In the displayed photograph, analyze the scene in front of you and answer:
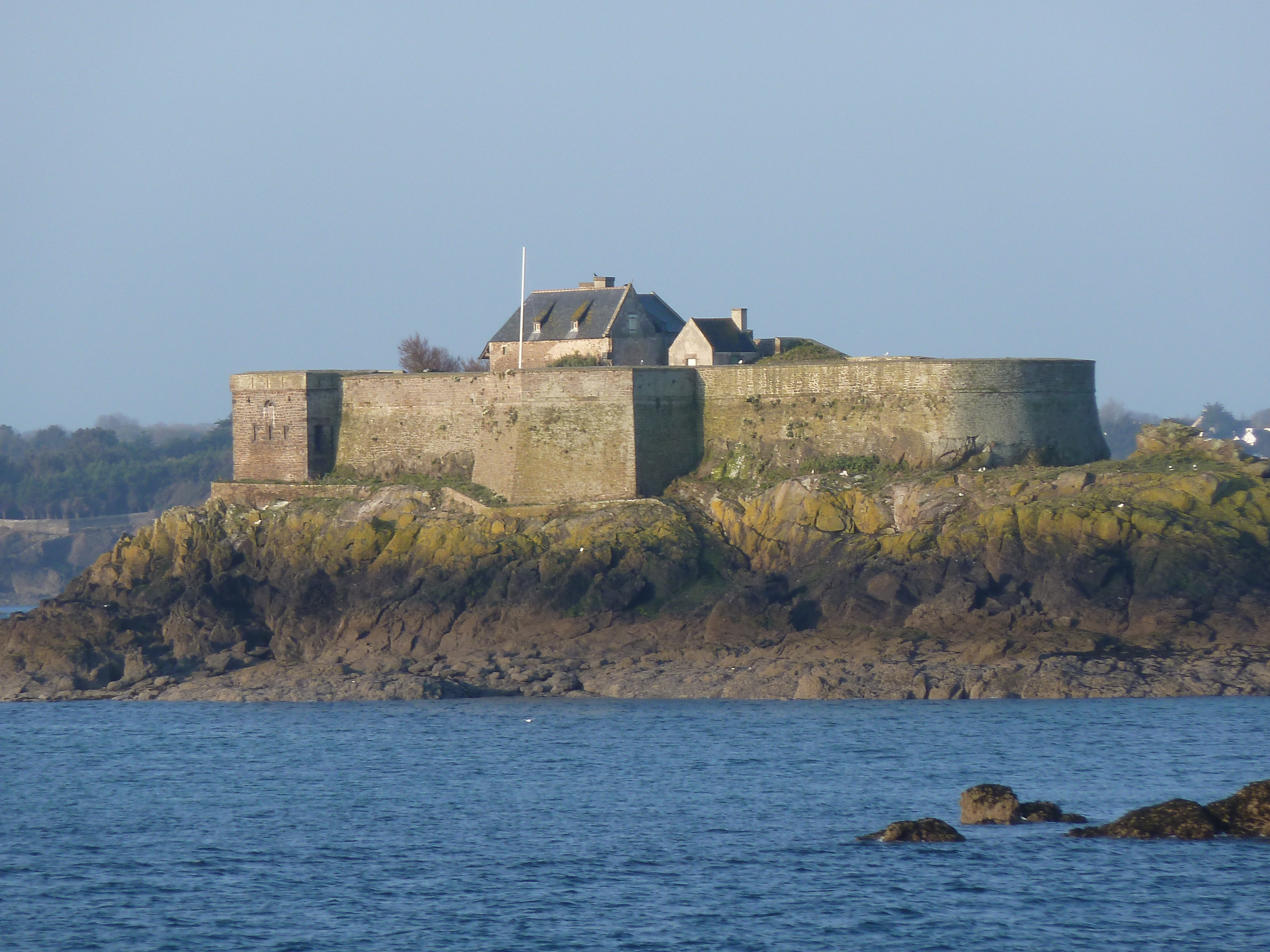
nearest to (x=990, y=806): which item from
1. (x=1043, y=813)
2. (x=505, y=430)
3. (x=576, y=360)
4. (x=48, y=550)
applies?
(x=1043, y=813)

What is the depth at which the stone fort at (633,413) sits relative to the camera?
43.2 m

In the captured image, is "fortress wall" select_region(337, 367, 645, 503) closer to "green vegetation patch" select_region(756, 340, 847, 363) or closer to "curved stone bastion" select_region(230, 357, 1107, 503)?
"curved stone bastion" select_region(230, 357, 1107, 503)

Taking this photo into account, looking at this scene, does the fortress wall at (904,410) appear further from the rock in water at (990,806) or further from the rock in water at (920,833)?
the rock in water at (920,833)

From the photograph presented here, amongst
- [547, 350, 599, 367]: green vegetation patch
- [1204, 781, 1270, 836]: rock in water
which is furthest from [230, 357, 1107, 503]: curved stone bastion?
[1204, 781, 1270, 836]: rock in water

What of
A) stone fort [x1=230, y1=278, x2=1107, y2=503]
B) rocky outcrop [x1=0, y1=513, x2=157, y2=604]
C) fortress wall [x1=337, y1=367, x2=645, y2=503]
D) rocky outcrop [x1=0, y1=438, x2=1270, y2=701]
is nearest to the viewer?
rocky outcrop [x1=0, y1=438, x2=1270, y2=701]

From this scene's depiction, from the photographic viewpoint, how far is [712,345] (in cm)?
4769

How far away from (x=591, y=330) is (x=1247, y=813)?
25.4 metres

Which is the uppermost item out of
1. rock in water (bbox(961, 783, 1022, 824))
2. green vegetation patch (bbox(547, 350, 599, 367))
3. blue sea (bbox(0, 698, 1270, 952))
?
green vegetation patch (bbox(547, 350, 599, 367))

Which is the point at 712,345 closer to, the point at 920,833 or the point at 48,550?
the point at 920,833

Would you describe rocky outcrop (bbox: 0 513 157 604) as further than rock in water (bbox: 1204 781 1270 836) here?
Yes

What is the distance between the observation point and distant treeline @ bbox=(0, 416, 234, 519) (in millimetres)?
95688

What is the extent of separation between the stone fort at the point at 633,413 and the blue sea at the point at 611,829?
308 inches

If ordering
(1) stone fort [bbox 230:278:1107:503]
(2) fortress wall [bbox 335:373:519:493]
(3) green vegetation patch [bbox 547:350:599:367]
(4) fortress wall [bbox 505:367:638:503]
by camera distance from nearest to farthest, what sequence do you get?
(1) stone fort [bbox 230:278:1107:503]
(4) fortress wall [bbox 505:367:638:503]
(2) fortress wall [bbox 335:373:519:493]
(3) green vegetation patch [bbox 547:350:599:367]

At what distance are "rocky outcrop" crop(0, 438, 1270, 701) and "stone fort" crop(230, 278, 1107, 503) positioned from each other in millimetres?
1196
